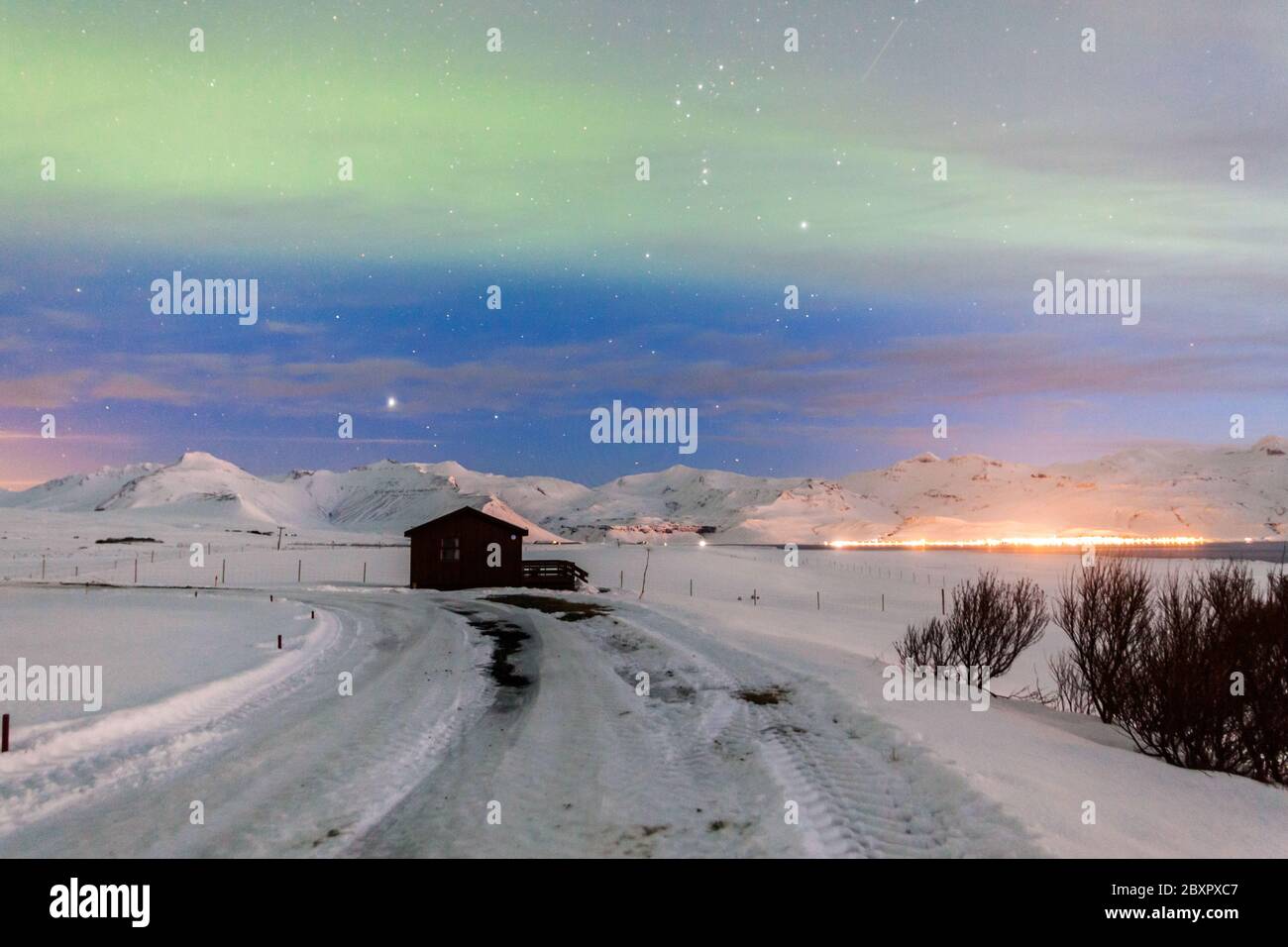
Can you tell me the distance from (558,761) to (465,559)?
38836 millimetres

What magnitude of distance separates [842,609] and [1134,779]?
40.9 m

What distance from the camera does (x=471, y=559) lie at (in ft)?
157

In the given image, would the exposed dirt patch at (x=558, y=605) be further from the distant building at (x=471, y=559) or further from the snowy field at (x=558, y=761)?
the distant building at (x=471, y=559)

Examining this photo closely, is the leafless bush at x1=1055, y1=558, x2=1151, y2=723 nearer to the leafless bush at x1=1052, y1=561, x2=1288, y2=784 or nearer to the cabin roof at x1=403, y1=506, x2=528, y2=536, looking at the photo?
the leafless bush at x1=1052, y1=561, x2=1288, y2=784

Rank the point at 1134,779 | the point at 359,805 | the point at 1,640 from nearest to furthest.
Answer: the point at 359,805 < the point at 1134,779 < the point at 1,640

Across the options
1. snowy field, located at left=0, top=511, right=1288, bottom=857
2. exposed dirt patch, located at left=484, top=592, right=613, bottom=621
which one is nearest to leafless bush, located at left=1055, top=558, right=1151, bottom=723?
snowy field, located at left=0, top=511, right=1288, bottom=857

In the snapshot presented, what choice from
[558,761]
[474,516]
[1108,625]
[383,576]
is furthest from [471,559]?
[558,761]

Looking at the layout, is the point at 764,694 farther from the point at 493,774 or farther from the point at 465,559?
the point at 465,559

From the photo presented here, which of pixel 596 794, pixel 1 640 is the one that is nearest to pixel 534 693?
pixel 596 794

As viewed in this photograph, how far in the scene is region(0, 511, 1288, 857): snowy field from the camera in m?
7.71

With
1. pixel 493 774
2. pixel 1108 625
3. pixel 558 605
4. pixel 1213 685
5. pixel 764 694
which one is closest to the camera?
pixel 493 774

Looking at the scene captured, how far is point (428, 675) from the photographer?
17.1 meters

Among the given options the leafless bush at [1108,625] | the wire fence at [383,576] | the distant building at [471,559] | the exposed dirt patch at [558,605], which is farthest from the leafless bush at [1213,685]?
the distant building at [471,559]
